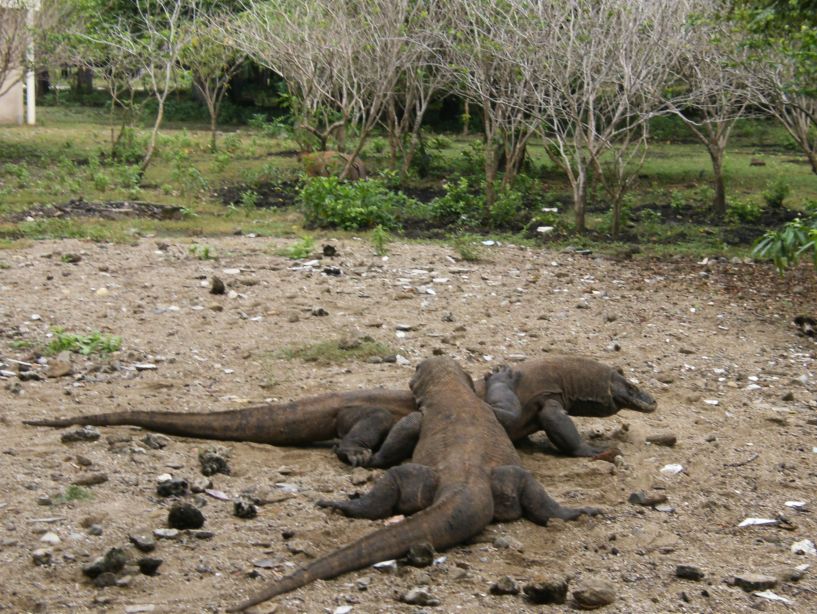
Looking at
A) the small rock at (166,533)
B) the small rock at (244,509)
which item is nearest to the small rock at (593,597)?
the small rock at (244,509)

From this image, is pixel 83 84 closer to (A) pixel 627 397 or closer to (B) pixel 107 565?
(A) pixel 627 397

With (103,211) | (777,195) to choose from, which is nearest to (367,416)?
(103,211)

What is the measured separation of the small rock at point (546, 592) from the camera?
3889mm

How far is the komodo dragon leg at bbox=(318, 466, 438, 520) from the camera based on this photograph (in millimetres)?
4672

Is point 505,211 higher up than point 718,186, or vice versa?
point 718,186

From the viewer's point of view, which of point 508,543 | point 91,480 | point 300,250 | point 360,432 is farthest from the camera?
point 300,250

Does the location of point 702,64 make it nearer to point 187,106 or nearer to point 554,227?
point 554,227

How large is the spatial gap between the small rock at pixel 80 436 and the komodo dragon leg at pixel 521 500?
1931mm

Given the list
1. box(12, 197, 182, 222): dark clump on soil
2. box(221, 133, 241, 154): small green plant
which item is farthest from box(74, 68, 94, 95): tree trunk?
box(12, 197, 182, 222): dark clump on soil

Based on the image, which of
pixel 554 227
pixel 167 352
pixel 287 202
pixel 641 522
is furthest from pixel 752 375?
pixel 287 202

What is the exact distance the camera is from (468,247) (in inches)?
448

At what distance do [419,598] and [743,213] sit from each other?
1146 centimetres

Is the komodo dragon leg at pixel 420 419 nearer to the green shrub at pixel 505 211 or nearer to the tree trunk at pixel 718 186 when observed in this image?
the green shrub at pixel 505 211

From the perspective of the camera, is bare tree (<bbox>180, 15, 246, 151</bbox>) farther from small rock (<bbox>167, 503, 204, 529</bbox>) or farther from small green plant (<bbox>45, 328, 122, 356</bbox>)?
small rock (<bbox>167, 503, 204, 529</bbox>)
